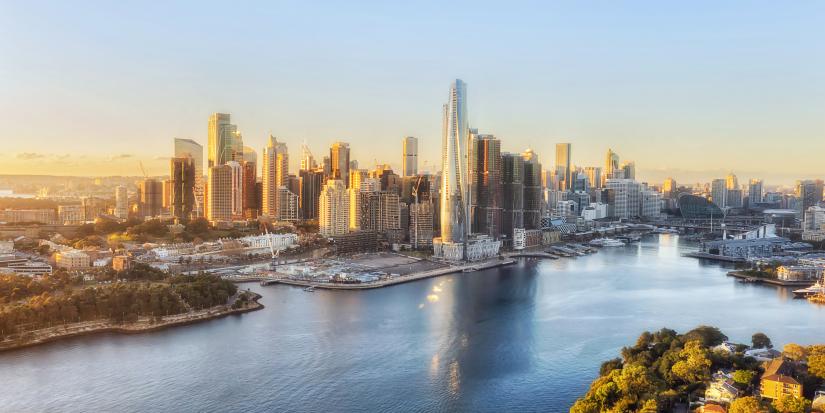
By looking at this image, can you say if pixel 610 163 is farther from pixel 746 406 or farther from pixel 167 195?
pixel 746 406

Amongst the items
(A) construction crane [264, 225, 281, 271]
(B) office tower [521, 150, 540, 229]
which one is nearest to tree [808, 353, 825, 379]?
(A) construction crane [264, 225, 281, 271]

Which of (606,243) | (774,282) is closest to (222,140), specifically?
(606,243)

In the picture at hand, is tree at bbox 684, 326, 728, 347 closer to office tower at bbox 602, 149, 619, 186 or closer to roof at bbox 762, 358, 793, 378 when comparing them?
roof at bbox 762, 358, 793, 378

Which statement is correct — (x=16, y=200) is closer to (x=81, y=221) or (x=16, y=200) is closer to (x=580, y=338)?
(x=81, y=221)

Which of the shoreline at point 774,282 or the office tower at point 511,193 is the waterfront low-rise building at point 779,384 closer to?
the shoreline at point 774,282

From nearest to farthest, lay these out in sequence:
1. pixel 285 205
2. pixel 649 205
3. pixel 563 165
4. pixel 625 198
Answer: pixel 285 205
pixel 625 198
pixel 649 205
pixel 563 165

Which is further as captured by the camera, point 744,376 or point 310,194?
point 310,194
